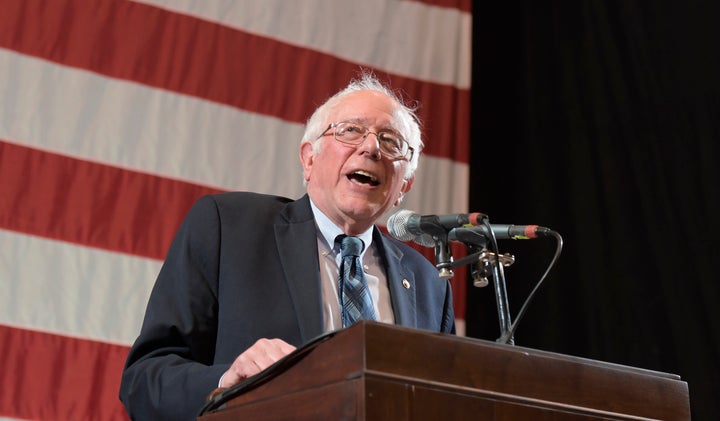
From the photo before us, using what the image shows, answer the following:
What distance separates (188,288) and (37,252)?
1263 mm

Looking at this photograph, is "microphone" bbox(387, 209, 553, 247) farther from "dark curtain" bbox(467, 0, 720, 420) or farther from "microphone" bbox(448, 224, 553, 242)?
"dark curtain" bbox(467, 0, 720, 420)

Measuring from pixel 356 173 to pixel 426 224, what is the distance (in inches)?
23.1

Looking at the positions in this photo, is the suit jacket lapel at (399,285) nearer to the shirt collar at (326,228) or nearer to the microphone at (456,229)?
the shirt collar at (326,228)

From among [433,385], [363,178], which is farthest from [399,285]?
[433,385]

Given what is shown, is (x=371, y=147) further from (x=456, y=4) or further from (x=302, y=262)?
(x=456, y=4)

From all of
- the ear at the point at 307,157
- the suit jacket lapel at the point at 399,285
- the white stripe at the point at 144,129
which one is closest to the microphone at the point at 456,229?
the suit jacket lapel at the point at 399,285

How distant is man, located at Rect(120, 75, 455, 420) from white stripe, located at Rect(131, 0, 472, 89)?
1232 mm

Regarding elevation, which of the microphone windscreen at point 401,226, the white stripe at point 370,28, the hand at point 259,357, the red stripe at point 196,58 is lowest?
the hand at point 259,357

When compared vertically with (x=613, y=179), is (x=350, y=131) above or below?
below

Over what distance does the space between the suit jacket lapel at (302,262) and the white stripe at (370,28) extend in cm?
157

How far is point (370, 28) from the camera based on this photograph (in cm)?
404

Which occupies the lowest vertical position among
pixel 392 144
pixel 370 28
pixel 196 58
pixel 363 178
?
pixel 363 178

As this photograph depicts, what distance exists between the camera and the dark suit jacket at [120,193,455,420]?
6.32 feet

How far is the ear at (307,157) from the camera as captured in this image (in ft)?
8.29
